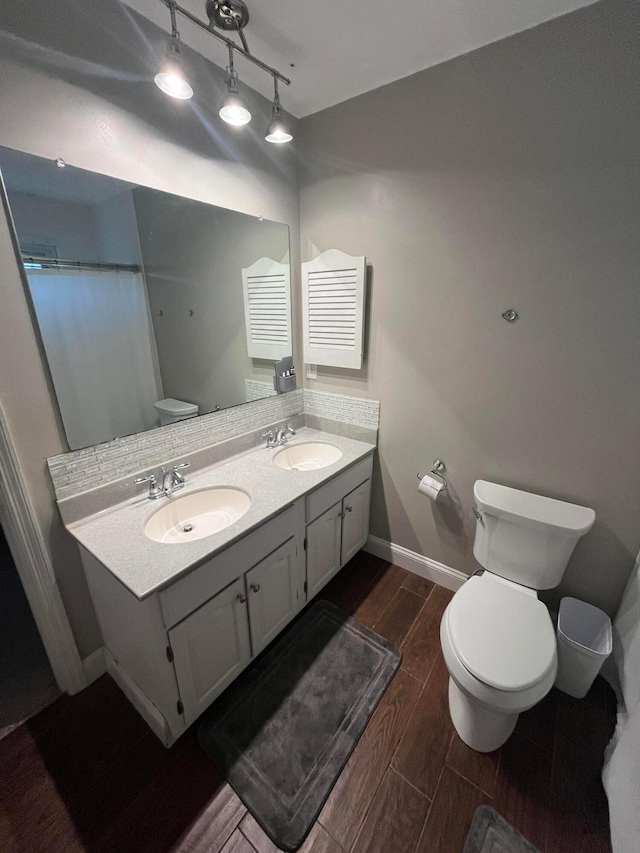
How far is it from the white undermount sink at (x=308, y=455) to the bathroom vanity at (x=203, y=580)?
20 cm

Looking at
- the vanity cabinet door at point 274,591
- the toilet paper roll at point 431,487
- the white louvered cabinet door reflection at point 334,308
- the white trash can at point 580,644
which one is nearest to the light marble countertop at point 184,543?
the vanity cabinet door at point 274,591

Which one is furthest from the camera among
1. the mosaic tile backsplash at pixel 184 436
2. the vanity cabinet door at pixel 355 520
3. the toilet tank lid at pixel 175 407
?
the vanity cabinet door at pixel 355 520

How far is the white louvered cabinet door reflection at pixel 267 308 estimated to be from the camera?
1.77m

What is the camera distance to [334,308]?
1.81 meters

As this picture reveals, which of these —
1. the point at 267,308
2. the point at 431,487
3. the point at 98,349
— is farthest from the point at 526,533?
the point at 98,349

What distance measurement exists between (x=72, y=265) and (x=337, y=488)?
137 centimetres

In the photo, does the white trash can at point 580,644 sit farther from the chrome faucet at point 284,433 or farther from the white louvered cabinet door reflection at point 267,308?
the white louvered cabinet door reflection at point 267,308

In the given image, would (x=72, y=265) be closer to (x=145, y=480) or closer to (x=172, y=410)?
(x=172, y=410)

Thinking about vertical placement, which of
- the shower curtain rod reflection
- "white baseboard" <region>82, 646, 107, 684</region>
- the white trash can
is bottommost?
"white baseboard" <region>82, 646, 107, 684</region>

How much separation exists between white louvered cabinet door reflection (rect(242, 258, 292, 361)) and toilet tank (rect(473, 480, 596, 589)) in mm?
1288

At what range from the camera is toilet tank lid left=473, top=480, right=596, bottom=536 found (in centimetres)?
130

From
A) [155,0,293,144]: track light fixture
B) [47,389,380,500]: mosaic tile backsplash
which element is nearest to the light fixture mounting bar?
[155,0,293,144]: track light fixture

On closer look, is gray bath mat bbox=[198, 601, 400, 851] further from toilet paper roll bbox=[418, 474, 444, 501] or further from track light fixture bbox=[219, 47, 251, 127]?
track light fixture bbox=[219, 47, 251, 127]

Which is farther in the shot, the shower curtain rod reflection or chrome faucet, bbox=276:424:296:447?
chrome faucet, bbox=276:424:296:447
